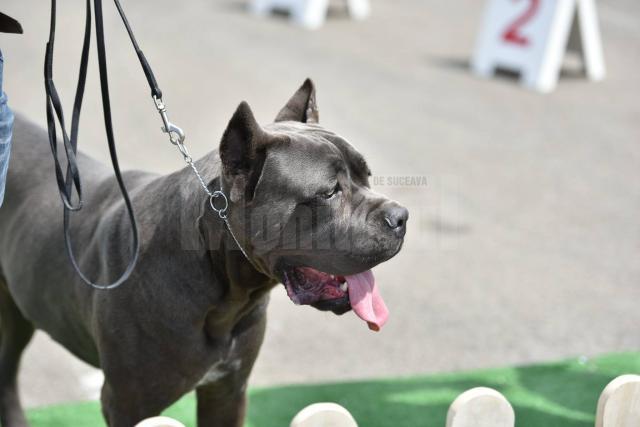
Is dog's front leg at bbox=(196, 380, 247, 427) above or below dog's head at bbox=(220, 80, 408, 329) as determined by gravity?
below

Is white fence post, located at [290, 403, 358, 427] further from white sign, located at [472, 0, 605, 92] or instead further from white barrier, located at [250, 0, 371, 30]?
white barrier, located at [250, 0, 371, 30]

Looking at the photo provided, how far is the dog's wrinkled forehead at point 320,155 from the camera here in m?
2.67

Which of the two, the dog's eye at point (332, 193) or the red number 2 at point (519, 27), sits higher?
the dog's eye at point (332, 193)

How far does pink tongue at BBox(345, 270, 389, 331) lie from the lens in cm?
278

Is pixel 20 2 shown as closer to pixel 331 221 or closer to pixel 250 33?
pixel 250 33

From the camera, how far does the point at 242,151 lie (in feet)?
8.66

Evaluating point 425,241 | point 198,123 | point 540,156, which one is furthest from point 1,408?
point 540,156

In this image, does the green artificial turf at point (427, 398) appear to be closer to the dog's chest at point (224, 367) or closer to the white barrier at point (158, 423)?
the dog's chest at point (224, 367)

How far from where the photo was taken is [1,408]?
3820mm

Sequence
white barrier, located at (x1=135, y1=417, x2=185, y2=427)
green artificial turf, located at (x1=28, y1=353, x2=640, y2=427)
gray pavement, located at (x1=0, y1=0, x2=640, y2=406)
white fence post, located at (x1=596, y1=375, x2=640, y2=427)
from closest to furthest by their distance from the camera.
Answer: white barrier, located at (x1=135, y1=417, x2=185, y2=427) < white fence post, located at (x1=596, y1=375, x2=640, y2=427) < green artificial turf, located at (x1=28, y1=353, x2=640, y2=427) < gray pavement, located at (x1=0, y1=0, x2=640, y2=406)

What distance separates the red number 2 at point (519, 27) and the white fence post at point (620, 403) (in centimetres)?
848

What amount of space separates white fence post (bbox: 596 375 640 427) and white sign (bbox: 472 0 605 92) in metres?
8.21

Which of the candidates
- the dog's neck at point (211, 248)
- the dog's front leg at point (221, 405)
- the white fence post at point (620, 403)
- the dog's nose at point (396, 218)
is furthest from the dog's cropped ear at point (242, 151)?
the white fence post at point (620, 403)

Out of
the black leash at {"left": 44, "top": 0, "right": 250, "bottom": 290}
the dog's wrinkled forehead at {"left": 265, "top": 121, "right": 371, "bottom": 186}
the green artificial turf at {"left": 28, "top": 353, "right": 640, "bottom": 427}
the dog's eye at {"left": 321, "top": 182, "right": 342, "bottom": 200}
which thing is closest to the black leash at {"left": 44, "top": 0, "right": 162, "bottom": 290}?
the black leash at {"left": 44, "top": 0, "right": 250, "bottom": 290}
